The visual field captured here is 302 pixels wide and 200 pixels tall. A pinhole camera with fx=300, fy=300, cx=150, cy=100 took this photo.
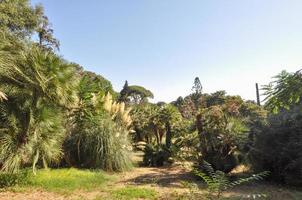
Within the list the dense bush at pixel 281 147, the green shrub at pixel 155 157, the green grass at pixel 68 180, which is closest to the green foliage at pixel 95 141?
the green grass at pixel 68 180

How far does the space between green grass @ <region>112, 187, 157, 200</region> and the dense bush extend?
3201 millimetres

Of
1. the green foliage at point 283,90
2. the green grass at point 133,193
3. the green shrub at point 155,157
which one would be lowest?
the green grass at point 133,193

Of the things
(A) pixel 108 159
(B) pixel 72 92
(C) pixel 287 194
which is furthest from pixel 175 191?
(B) pixel 72 92

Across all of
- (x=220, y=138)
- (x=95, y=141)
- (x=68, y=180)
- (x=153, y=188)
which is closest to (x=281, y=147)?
(x=220, y=138)

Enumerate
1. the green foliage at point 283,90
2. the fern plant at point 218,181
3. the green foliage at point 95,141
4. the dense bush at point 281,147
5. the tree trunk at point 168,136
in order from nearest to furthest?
the green foliage at point 283,90
the fern plant at point 218,181
the dense bush at point 281,147
the green foliage at point 95,141
the tree trunk at point 168,136

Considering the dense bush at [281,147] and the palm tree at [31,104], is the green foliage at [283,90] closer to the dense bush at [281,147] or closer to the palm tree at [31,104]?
the dense bush at [281,147]

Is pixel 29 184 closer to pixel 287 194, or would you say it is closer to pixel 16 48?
pixel 16 48

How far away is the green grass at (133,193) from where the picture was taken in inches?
242

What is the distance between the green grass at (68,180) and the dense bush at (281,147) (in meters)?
4.06

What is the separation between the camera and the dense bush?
23.2 ft

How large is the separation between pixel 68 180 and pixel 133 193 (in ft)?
6.13

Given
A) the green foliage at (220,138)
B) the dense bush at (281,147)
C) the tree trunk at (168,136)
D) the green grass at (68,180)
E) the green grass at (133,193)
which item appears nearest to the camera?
the green grass at (133,193)

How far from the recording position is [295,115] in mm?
7535

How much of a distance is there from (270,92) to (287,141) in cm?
475
